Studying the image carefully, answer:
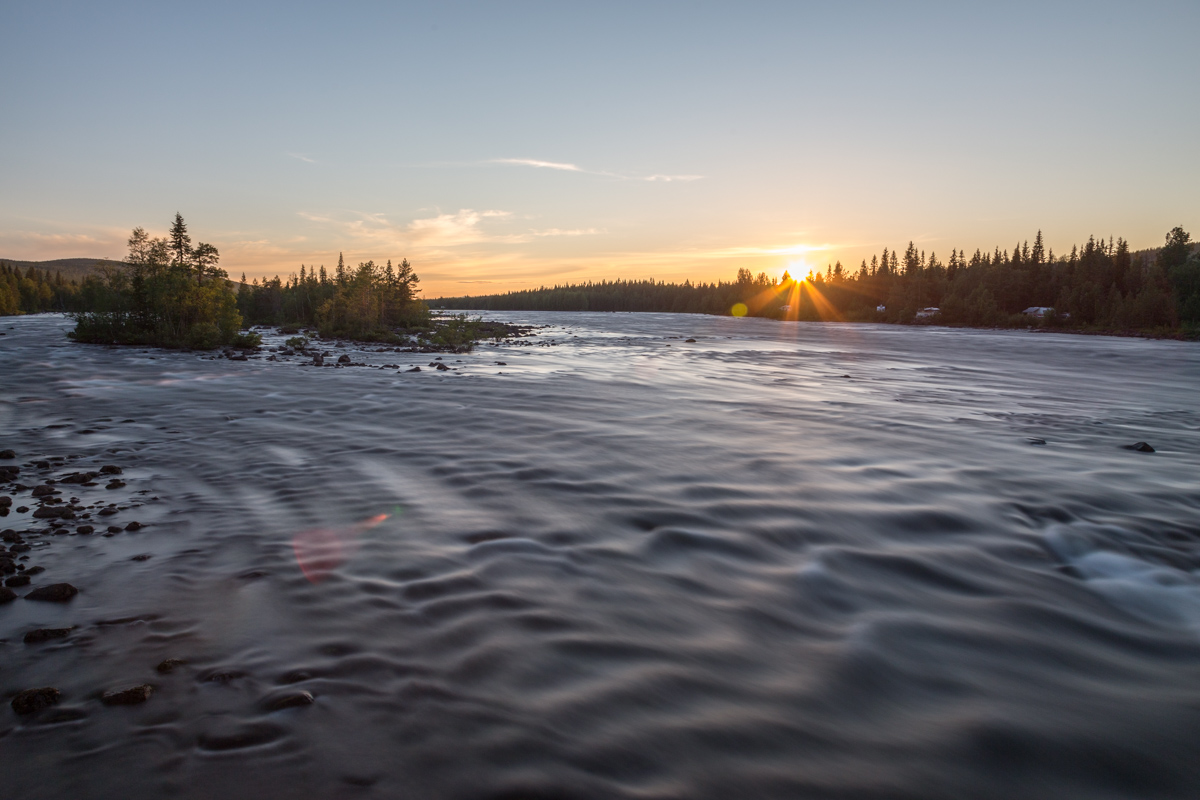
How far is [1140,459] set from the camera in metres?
10.9

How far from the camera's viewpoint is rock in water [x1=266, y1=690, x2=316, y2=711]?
362 cm

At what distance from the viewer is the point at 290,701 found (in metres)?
3.68

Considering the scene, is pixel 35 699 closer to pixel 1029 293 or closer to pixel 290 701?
pixel 290 701

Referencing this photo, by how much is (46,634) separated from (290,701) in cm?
220

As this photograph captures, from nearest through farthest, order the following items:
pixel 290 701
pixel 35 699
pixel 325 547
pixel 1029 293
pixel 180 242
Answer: pixel 35 699, pixel 290 701, pixel 325 547, pixel 180 242, pixel 1029 293

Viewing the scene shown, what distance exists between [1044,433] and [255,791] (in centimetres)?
1587

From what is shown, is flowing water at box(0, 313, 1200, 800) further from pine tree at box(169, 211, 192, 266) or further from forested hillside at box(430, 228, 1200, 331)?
forested hillside at box(430, 228, 1200, 331)

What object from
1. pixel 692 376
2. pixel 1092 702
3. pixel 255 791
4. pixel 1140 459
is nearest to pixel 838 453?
pixel 1140 459

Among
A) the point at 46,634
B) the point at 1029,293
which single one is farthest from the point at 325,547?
the point at 1029,293

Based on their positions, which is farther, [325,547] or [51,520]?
[51,520]

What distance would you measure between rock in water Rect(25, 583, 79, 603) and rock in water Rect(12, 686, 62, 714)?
1.50 m

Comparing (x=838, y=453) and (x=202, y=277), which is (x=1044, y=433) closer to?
(x=838, y=453)

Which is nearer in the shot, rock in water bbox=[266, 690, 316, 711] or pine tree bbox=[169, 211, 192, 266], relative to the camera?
rock in water bbox=[266, 690, 316, 711]

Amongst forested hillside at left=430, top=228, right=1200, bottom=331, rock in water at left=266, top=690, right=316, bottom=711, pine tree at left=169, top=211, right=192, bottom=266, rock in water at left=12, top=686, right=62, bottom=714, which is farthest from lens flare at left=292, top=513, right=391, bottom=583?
forested hillside at left=430, top=228, right=1200, bottom=331
